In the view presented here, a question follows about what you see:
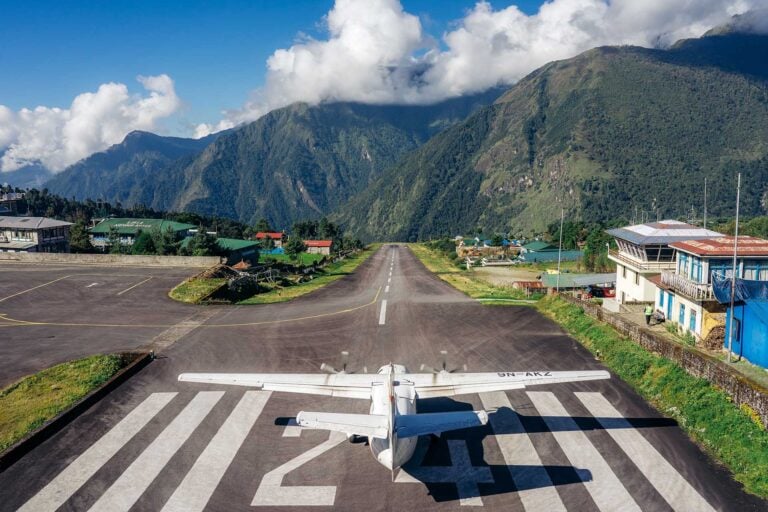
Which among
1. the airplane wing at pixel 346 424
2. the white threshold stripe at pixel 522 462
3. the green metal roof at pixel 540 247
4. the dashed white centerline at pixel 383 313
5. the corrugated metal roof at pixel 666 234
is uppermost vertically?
the corrugated metal roof at pixel 666 234

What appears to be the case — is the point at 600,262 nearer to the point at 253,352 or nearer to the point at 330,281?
the point at 330,281

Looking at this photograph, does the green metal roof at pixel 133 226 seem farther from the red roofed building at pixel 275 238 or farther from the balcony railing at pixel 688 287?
the balcony railing at pixel 688 287

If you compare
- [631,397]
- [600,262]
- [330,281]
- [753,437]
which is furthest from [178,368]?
[600,262]

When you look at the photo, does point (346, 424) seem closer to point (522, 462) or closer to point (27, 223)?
point (522, 462)

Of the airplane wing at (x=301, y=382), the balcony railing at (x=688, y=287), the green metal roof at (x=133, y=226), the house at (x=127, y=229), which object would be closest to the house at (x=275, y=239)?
the house at (x=127, y=229)

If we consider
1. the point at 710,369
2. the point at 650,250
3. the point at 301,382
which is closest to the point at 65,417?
the point at 301,382
